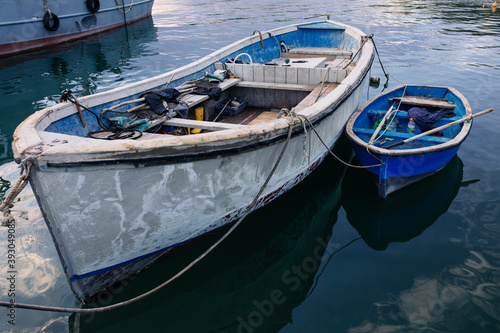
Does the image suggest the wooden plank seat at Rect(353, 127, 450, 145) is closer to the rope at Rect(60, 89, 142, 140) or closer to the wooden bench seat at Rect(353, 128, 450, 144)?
the wooden bench seat at Rect(353, 128, 450, 144)

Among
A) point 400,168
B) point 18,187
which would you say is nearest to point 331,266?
point 400,168

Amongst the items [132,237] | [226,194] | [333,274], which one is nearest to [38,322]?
[132,237]

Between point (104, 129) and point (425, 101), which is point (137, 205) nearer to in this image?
point (104, 129)

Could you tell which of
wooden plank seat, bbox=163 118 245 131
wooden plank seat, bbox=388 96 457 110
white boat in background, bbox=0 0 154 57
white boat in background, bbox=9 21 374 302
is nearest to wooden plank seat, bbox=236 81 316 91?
white boat in background, bbox=9 21 374 302

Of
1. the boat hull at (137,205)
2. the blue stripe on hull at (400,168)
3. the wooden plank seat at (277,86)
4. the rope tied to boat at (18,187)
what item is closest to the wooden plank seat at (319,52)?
the wooden plank seat at (277,86)

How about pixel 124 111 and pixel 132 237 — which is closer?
pixel 132 237

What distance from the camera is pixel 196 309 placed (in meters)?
3.80

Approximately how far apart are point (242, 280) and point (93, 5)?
20647mm

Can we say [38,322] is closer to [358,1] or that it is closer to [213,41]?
[213,41]

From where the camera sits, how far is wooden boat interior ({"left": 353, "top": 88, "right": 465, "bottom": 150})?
5.93m

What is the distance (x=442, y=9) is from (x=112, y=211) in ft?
103

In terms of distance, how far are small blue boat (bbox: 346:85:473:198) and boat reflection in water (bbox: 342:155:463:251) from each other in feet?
0.63

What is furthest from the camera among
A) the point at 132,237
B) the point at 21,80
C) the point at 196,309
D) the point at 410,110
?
the point at 21,80

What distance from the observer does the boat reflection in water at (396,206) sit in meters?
4.88
